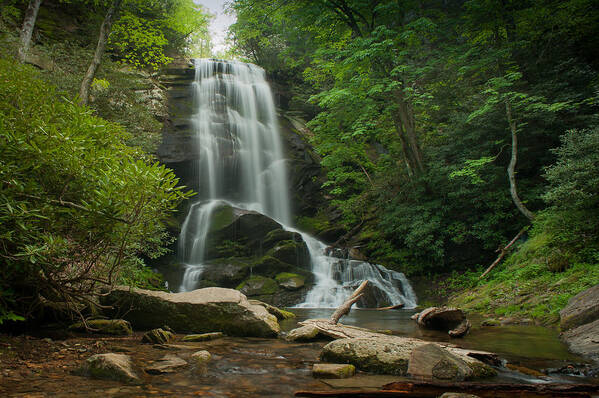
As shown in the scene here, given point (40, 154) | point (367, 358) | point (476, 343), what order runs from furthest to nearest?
point (476, 343), point (367, 358), point (40, 154)

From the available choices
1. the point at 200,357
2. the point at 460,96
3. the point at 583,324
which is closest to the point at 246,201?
the point at 460,96

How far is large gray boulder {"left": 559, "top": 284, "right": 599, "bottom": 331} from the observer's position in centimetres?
495

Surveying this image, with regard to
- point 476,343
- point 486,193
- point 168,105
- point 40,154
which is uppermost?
point 168,105

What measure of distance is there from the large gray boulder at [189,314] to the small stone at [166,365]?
203 centimetres

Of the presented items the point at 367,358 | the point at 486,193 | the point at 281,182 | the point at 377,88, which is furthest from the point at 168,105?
A: the point at 367,358

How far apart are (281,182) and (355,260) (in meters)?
8.29

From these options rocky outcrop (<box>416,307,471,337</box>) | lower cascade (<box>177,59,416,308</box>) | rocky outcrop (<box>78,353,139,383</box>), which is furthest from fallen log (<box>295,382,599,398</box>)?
lower cascade (<box>177,59,416,308</box>)

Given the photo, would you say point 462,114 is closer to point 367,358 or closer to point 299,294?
point 299,294

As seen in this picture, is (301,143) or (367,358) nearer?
(367,358)

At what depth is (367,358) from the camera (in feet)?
12.5

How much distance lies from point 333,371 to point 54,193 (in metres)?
3.84

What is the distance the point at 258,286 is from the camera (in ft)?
43.2

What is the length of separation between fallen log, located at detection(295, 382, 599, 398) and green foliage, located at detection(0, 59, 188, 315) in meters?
2.97

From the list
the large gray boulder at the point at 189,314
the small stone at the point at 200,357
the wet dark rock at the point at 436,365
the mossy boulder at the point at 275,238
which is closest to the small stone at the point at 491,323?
the wet dark rock at the point at 436,365
